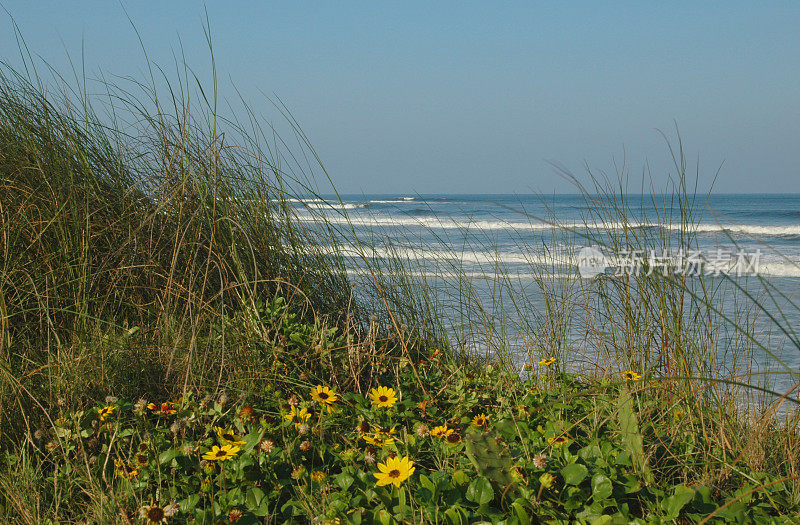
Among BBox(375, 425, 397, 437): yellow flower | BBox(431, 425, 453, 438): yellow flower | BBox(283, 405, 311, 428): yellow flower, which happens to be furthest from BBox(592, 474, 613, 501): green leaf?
BBox(283, 405, 311, 428): yellow flower

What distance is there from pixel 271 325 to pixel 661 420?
1.30 meters

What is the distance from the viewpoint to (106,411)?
1.52 meters

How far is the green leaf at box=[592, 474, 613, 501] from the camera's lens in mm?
1228

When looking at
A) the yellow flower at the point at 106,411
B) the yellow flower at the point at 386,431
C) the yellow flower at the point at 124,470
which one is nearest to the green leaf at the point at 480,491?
the yellow flower at the point at 386,431

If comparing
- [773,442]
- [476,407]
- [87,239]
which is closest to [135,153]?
[87,239]

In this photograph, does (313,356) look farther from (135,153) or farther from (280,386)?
(135,153)

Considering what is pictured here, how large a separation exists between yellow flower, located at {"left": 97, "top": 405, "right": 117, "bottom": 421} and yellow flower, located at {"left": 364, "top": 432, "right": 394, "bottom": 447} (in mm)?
688

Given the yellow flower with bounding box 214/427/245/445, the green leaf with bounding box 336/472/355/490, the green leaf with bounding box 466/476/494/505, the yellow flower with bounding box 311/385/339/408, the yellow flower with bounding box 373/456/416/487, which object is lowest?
the green leaf with bounding box 336/472/355/490

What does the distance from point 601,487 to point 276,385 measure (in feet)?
3.45

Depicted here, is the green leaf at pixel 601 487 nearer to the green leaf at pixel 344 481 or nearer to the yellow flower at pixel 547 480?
the yellow flower at pixel 547 480

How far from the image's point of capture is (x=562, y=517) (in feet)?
4.07

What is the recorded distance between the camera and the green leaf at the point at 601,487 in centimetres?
123

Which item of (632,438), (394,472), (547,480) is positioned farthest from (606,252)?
(394,472)

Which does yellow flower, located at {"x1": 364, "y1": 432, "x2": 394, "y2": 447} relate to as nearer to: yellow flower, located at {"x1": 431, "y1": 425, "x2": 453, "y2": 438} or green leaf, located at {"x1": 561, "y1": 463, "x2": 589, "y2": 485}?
yellow flower, located at {"x1": 431, "y1": 425, "x2": 453, "y2": 438}
